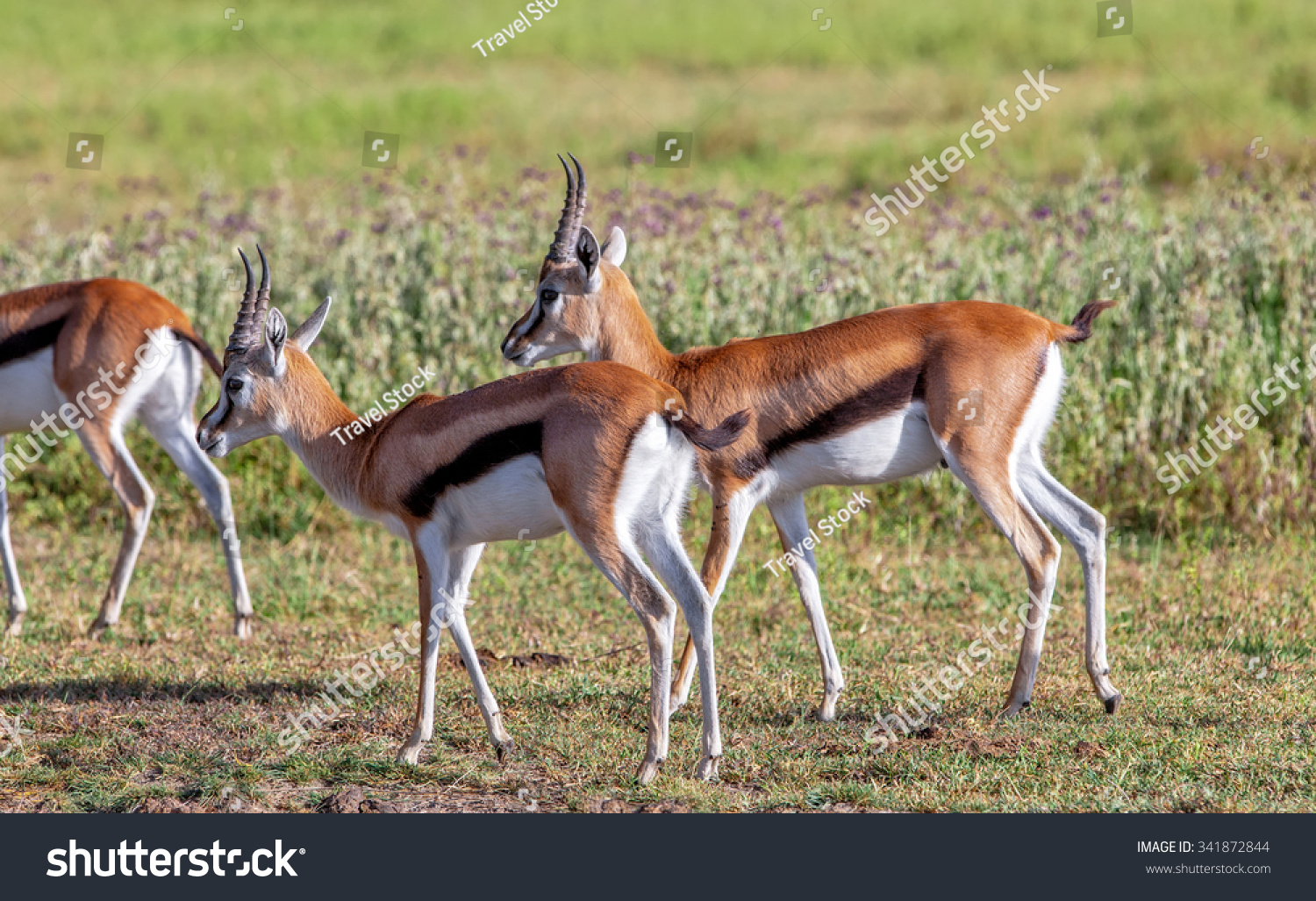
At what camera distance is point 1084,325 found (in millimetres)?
5578

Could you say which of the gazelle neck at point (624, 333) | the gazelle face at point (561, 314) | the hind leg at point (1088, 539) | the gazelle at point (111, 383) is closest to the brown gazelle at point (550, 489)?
the gazelle face at point (561, 314)

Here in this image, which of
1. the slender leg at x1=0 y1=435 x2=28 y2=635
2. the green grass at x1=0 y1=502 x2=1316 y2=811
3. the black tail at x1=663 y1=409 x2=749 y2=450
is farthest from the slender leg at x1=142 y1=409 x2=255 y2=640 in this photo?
the black tail at x1=663 y1=409 x2=749 y2=450

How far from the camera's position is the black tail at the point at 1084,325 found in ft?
18.1

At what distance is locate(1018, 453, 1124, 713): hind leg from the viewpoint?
5.46m

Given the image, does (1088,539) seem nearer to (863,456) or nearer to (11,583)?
(863,456)

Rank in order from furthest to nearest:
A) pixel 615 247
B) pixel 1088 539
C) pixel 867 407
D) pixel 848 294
Result: 1. pixel 848 294
2. pixel 615 247
3. pixel 1088 539
4. pixel 867 407

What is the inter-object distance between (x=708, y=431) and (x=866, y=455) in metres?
0.80

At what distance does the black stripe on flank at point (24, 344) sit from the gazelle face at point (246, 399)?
1910 millimetres

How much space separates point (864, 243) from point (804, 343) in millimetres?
4643

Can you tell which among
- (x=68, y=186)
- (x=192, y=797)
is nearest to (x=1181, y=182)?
(x=68, y=186)

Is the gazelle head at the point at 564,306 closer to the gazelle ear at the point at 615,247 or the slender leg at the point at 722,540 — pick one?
the gazelle ear at the point at 615,247

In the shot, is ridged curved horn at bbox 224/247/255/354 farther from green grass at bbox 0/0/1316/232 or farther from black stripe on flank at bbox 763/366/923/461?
green grass at bbox 0/0/1316/232

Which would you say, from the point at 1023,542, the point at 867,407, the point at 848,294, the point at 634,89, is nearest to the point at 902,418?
the point at 867,407

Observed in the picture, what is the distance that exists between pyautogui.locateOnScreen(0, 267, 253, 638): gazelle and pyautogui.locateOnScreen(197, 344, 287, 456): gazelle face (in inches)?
57.4
